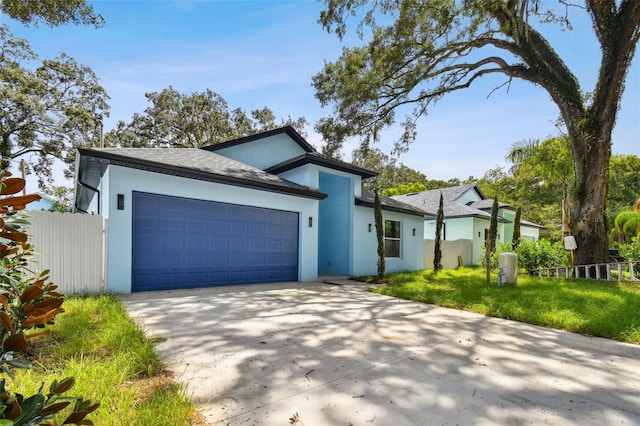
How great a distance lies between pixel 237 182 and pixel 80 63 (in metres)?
23.0

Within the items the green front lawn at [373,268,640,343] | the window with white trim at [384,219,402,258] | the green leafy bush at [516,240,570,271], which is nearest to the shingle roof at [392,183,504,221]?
the window with white trim at [384,219,402,258]

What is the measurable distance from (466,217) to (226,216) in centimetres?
1509

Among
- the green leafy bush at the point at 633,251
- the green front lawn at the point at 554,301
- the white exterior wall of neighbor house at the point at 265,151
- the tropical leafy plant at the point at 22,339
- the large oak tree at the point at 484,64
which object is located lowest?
the green front lawn at the point at 554,301

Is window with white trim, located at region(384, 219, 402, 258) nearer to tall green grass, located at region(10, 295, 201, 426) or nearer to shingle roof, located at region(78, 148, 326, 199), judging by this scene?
shingle roof, located at region(78, 148, 326, 199)

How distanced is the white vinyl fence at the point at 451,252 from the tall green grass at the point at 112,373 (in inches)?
527

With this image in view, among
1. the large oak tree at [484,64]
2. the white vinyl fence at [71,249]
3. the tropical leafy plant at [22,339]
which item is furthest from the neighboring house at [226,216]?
the tropical leafy plant at [22,339]

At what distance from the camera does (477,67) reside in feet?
39.3

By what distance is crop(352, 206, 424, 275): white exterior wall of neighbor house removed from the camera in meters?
12.1

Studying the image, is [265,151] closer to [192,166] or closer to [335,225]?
[335,225]

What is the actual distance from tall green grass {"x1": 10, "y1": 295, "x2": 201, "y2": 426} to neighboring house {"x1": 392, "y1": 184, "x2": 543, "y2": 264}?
1428cm

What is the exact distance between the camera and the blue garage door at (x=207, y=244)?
7.53 meters

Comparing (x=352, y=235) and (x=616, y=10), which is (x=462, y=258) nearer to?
(x=352, y=235)

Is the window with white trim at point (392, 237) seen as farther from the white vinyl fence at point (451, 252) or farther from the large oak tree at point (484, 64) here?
the large oak tree at point (484, 64)

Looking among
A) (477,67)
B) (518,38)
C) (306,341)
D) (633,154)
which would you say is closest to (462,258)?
(477,67)
